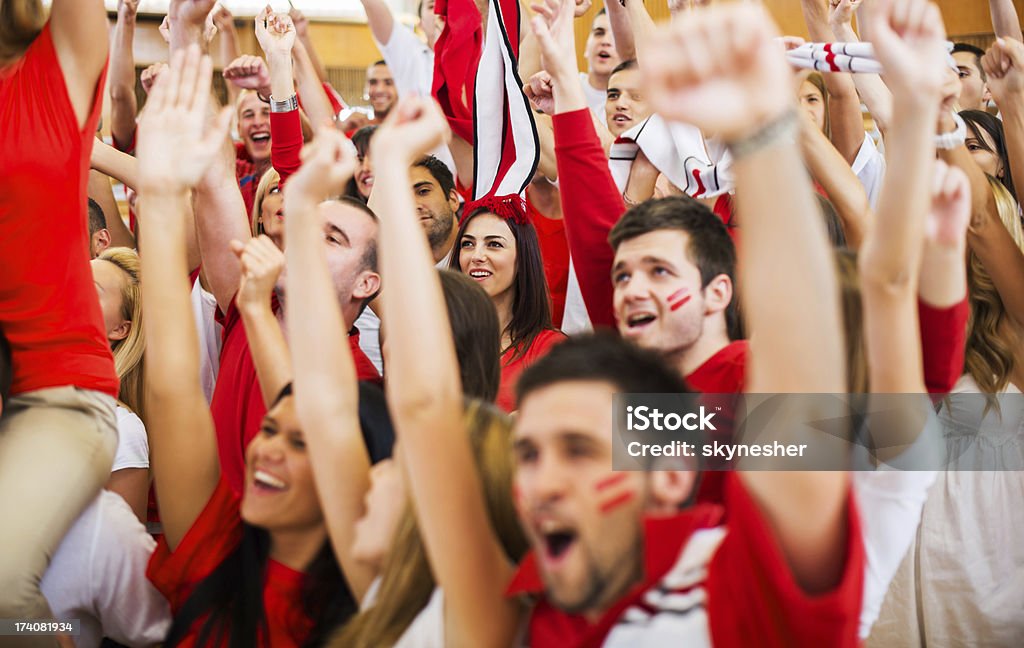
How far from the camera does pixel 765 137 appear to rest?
0.83 m

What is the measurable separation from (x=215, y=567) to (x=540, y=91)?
1.56 metres

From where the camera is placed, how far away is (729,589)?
3.03 feet

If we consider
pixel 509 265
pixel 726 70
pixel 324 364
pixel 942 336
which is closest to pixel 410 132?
pixel 324 364

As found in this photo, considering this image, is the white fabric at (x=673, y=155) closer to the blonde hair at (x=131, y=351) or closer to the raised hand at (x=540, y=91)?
the raised hand at (x=540, y=91)

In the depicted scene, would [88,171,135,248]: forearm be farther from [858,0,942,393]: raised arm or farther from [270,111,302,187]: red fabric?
[858,0,942,393]: raised arm

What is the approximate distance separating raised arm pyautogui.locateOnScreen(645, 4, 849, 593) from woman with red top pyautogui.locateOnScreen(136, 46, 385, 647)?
1.90 feet

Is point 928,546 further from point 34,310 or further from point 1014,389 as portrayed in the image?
point 34,310

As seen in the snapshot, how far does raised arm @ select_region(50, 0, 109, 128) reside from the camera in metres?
1.50

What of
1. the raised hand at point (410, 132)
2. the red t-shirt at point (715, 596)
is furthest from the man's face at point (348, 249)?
the red t-shirt at point (715, 596)

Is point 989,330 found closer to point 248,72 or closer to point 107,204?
point 248,72

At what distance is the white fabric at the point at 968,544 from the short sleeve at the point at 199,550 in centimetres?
132

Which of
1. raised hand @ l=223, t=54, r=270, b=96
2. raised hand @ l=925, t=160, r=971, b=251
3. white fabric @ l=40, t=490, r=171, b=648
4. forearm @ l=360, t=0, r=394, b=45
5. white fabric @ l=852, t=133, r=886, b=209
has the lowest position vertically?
white fabric @ l=40, t=490, r=171, b=648

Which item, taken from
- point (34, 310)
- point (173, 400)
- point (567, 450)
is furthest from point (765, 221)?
point (34, 310)

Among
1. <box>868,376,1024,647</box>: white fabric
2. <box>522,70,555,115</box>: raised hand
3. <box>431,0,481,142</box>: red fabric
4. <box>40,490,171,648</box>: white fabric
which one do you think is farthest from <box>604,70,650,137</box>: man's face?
<box>40,490,171,648</box>: white fabric
